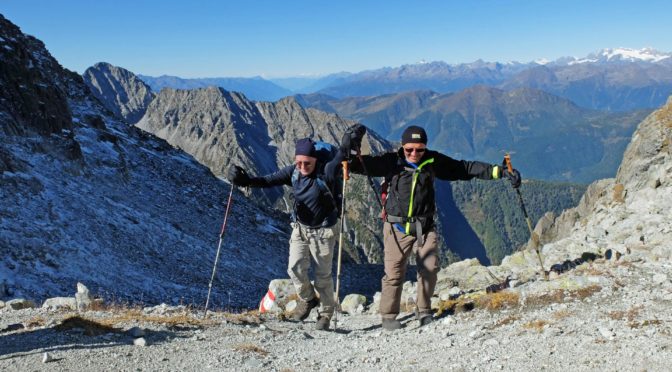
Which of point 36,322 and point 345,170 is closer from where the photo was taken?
point 36,322

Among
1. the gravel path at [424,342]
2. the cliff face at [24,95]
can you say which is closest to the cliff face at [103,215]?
the cliff face at [24,95]

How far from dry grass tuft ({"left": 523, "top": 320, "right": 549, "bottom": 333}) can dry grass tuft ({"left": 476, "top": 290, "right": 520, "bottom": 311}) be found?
1.66m

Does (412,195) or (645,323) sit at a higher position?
(412,195)

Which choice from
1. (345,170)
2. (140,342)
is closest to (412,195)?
(345,170)

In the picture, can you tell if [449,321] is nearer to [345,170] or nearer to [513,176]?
[513,176]

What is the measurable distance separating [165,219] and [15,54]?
74.4ft

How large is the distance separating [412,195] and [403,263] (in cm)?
157

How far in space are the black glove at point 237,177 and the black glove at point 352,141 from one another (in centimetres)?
262

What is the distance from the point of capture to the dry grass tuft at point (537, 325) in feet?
30.8

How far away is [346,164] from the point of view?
11.1 metres

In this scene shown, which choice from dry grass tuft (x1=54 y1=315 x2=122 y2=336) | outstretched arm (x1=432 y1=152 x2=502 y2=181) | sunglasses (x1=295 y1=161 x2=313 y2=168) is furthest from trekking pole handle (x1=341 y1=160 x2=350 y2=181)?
dry grass tuft (x1=54 y1=315 x2=122 y2=336)

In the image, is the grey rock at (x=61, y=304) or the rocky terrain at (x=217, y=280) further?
the grey rock at (x=61, y=304)

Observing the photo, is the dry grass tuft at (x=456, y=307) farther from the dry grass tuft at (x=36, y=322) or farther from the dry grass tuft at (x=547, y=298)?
the dry grass tuft at (x=36, y=322)

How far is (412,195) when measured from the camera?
35.1 feet
